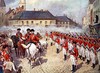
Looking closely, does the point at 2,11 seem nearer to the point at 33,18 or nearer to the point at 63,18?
the point at 33,18

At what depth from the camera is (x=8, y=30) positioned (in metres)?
3.92

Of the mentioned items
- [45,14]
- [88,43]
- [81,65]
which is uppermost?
[45,14]

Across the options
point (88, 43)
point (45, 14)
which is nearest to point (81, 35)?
point (88, 43)

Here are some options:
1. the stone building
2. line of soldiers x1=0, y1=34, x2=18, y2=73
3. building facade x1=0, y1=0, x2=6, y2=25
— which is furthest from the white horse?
building facade x1=0, y1=0, x2=6, y2=25

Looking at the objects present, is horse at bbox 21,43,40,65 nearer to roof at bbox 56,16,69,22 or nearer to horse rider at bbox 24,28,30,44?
horse rider at bbox 24,28,30,44

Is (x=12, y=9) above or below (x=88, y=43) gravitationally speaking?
above

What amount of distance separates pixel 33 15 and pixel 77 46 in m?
0.64

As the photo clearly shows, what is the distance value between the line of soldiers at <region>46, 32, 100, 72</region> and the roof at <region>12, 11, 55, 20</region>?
22 centimetres

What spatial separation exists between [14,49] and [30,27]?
0.32 metres

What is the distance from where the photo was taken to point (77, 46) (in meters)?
3.95

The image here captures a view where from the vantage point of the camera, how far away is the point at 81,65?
12.9 ft

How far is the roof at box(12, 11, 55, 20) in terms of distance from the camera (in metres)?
3.90

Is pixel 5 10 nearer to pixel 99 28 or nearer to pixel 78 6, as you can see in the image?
pixel 78 6

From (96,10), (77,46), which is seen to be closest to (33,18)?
(77,46)
